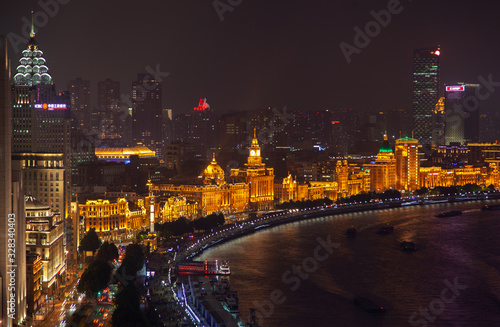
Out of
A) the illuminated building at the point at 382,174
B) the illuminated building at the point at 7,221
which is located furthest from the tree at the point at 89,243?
the illuminated building at the point at 382,174

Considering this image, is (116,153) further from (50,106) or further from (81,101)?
(50,106)

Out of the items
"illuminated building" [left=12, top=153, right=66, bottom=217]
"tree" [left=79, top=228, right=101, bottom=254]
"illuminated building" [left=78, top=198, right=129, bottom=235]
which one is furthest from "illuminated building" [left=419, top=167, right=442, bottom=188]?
"illuminated building" [left=12, top=153, right=66, bottom=217]

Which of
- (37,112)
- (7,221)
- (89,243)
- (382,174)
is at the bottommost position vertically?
(89,243)

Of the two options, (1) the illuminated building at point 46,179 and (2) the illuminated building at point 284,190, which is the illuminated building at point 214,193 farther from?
(1) the illuminated building at point 46,179

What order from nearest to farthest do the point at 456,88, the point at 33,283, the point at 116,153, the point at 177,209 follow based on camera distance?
1. the point at 33,283
2. the point at 177,209
3. the point at 116,153
4. the point at 456,88

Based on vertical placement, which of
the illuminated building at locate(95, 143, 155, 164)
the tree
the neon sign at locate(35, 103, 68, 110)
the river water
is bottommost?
the river water

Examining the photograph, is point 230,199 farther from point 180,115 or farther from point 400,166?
point 180,115

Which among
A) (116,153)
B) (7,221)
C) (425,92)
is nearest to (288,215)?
(116,153)

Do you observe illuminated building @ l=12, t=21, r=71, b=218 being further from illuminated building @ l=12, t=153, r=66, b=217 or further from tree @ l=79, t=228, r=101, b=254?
tree @ l=79, t=228, r=101, b=254
